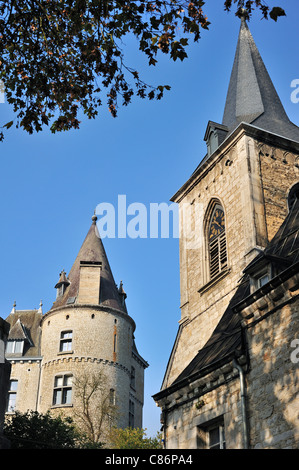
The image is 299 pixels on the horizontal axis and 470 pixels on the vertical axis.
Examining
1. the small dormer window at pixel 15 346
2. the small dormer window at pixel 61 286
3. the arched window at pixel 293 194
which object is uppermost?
the small dormer window at pixel 61 286

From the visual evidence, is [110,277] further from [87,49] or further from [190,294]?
[87,49]

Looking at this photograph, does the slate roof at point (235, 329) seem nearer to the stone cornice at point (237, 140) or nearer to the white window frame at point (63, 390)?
Answer: the stone cornice at point (237, 140)

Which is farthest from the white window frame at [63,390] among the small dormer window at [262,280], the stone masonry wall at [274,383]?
the stone masonry wall at [274,383]

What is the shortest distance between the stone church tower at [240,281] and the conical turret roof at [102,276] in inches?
722

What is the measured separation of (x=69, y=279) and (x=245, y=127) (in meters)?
23.8

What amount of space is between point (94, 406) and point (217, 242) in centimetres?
1881

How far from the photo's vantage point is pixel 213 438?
1303 cm

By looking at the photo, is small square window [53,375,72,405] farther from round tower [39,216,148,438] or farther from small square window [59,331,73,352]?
small square window [59,331,73,352]

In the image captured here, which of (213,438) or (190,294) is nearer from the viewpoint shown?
(213,438)

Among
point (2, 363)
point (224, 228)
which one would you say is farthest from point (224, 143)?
point (2, 363)

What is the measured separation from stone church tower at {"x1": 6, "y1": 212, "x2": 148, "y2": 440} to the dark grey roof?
18.4 metres

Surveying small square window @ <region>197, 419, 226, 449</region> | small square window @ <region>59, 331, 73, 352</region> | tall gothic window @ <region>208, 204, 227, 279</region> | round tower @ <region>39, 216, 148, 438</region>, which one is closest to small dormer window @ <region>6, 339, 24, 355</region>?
round tower @ <region>39, 216, 148, 438</region>

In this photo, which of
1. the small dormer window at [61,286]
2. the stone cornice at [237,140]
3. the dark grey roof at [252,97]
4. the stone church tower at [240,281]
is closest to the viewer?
the stone church tower at [240,281]

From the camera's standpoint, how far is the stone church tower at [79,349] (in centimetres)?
3900
